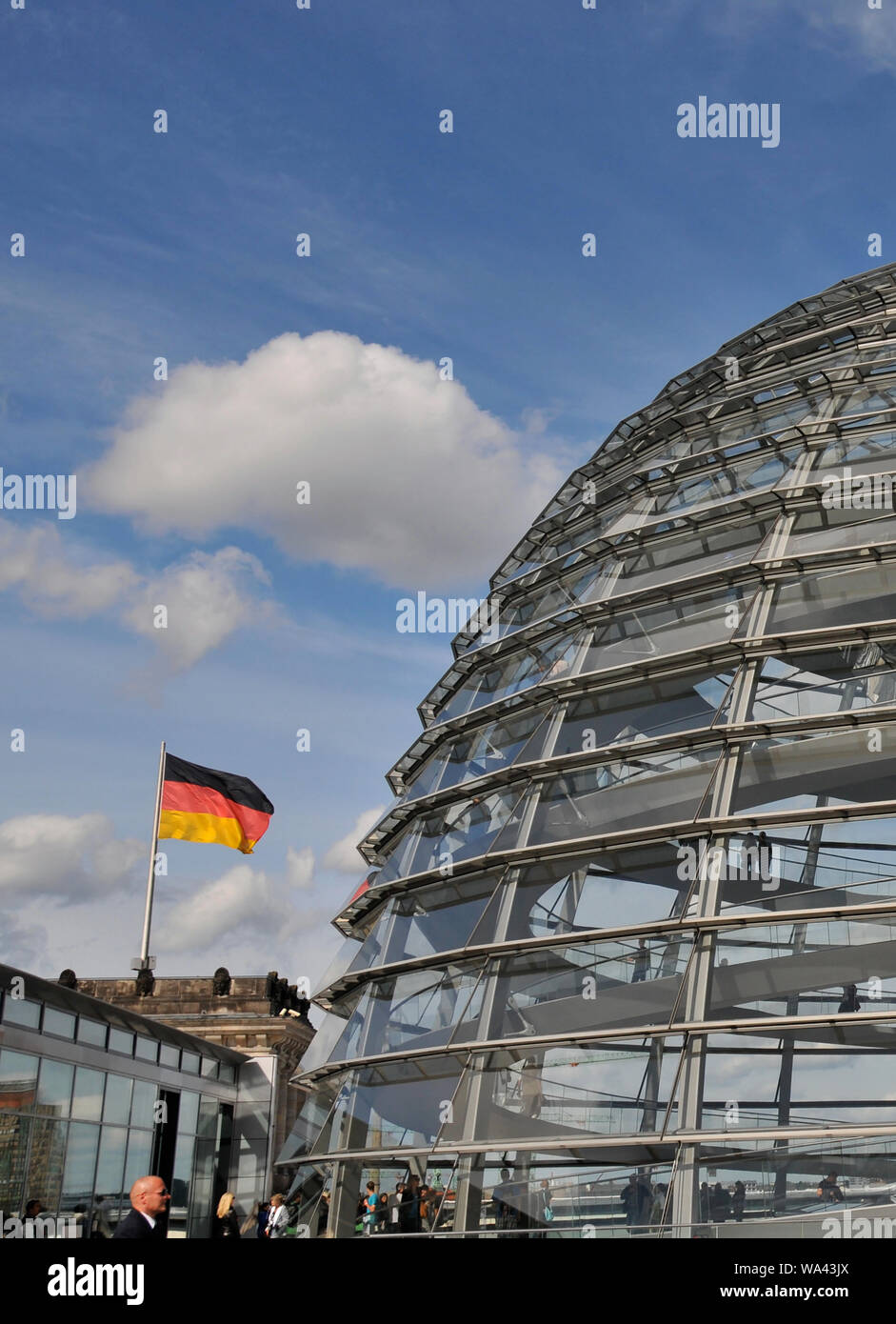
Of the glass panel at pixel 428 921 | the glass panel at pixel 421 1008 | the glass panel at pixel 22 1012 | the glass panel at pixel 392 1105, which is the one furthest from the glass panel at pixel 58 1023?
the glass panel at pixel 392 1105

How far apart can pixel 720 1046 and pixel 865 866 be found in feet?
21.2

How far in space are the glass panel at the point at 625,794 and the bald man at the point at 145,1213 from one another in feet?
23.3

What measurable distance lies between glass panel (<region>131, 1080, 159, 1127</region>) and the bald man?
26.1 meters

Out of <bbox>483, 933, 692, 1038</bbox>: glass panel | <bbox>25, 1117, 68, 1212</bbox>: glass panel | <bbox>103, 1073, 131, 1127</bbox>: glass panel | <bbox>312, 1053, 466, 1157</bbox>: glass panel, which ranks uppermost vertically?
<bbox>483, 933, 692, 1038</bbox>: glass panel

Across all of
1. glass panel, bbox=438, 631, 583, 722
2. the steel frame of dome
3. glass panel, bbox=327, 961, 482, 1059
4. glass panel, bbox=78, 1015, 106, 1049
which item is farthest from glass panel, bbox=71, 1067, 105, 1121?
glass panel, bbox=327, 961, 482, 1059

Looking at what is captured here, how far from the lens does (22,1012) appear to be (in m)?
26.2

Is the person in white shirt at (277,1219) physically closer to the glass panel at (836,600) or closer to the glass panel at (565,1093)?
the glass panel at (565,1093)

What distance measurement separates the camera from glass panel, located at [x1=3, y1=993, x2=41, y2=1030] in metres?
25.5

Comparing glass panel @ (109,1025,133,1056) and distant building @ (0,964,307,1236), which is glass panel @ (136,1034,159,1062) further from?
glass panel @ (109,1025,133,1056)

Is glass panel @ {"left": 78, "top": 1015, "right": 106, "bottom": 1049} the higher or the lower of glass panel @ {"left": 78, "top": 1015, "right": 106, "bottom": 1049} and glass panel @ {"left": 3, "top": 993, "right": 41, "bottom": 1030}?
the lower

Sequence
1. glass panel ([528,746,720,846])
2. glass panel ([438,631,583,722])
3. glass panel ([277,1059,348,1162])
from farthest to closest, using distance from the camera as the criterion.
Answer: glass panel ([438,631,583,722]) < glass panel ([277,1059,348,1162]) < glass panel ([528,746,720,846])
